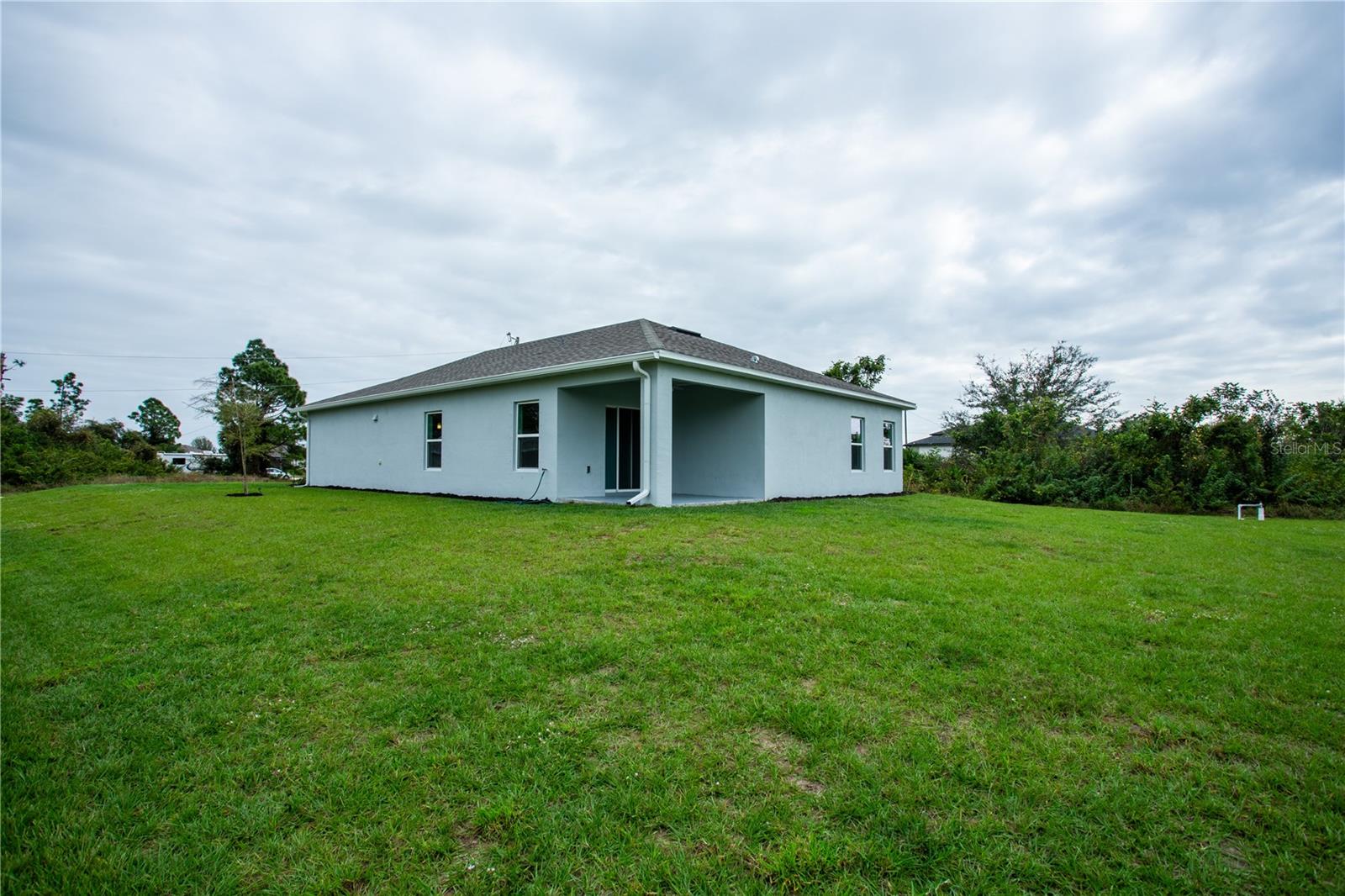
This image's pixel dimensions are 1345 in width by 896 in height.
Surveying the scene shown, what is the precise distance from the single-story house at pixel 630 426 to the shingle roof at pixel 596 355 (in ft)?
0.24

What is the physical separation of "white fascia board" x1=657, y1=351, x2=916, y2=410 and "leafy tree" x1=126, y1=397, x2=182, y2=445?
4894cm

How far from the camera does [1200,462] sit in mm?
14953

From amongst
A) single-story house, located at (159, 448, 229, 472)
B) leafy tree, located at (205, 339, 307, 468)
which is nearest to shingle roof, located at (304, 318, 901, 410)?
leafy tree, located at (205, 339, 307, 468)

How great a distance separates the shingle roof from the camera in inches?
428

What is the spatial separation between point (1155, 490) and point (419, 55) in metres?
19.5

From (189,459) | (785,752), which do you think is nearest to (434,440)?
(785,752)

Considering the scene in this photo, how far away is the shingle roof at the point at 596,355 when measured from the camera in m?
10.9

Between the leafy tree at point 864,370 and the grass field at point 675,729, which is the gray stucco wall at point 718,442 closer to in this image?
the grass field at point 675,729

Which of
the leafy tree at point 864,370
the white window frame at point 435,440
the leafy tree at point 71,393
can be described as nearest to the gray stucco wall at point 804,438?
the white window frame at point 435,440

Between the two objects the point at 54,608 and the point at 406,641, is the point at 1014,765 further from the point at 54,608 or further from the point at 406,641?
the point at 54,608

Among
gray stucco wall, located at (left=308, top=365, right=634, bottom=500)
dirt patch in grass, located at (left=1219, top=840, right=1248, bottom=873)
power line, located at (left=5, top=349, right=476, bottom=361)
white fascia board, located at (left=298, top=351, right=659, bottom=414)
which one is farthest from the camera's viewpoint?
power line, located at (left=5, top=349, right=476, bottom=361)

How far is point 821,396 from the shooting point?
44.6 feet

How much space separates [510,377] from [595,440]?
7.04 ft
